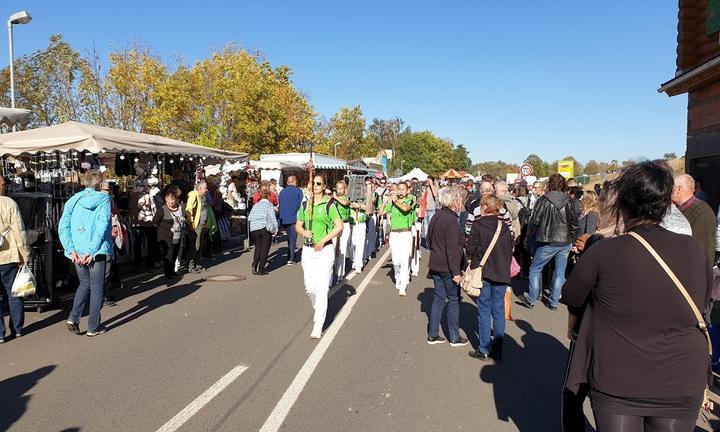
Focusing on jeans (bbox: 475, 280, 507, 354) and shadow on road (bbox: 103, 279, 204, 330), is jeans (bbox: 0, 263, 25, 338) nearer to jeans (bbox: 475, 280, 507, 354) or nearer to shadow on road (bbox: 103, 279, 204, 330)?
shadow on road (bbox: 103, 279, 204, 330)

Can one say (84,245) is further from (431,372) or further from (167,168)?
(167,168)

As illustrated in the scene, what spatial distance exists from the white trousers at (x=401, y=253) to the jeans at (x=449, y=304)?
2773 mm

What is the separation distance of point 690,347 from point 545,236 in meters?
5.92

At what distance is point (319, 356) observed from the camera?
552 cm

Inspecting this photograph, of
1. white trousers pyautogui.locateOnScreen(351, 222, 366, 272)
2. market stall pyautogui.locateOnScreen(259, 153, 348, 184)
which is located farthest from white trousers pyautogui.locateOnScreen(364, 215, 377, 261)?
market stall pyautogui.locateOnScreen(259, 153, 348, 184)

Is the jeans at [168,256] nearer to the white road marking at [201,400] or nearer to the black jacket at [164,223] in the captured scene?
the black jacket at [164,223]

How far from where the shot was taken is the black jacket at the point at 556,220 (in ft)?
25.8

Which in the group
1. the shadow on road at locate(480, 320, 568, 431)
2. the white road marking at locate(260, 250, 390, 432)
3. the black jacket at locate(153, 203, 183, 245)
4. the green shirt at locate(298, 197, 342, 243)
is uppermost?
the green shirt at locate(298, 197, 342, 243)

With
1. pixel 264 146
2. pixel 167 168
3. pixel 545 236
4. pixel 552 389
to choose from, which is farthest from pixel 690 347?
pixel 264 146

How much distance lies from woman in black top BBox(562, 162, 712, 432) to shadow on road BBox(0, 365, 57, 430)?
4.22 metres

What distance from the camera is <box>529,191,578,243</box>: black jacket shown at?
7.87 m

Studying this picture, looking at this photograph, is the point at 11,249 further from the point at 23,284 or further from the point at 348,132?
the point at 348,132

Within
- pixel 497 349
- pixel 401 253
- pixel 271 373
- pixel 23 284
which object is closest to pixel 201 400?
pixel 271 373

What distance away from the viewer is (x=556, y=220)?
25.8 ft
